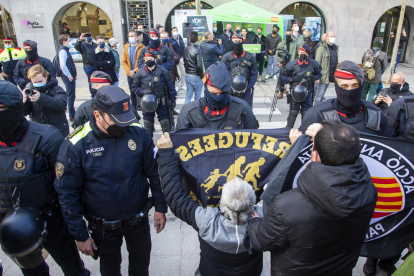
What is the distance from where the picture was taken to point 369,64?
7.97 m

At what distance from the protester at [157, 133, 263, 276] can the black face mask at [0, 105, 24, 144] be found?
112 cm

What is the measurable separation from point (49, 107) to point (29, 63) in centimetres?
305

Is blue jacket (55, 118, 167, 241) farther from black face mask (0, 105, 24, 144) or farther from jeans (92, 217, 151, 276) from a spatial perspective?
black face mask (0, 105, 24, 144)

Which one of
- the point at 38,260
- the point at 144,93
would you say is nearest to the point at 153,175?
the point at 38,260

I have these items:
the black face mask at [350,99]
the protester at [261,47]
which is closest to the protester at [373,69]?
the protester at [261,47]

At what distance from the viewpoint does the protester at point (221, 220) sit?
6.46ft

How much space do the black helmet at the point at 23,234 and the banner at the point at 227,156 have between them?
1200 mm

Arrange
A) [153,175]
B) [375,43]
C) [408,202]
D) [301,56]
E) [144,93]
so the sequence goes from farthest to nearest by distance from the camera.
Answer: [375,43] < [301,56] < [144,93] < [153,175] < [408,202]

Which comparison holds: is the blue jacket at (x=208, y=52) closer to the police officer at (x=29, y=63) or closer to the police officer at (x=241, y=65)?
the police officer at (x=241, y=65)

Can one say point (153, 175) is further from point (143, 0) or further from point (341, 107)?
point (143, 0)

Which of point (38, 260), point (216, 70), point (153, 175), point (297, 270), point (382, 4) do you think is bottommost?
point (38, 260)

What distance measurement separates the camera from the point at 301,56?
6496 millimetres

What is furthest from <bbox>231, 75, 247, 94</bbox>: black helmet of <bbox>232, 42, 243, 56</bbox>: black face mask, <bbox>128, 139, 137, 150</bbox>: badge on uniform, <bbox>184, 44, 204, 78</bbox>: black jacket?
<bbox>128, 139, 137, 150</bbox>: badge on uniform

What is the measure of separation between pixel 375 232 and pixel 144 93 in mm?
4590
